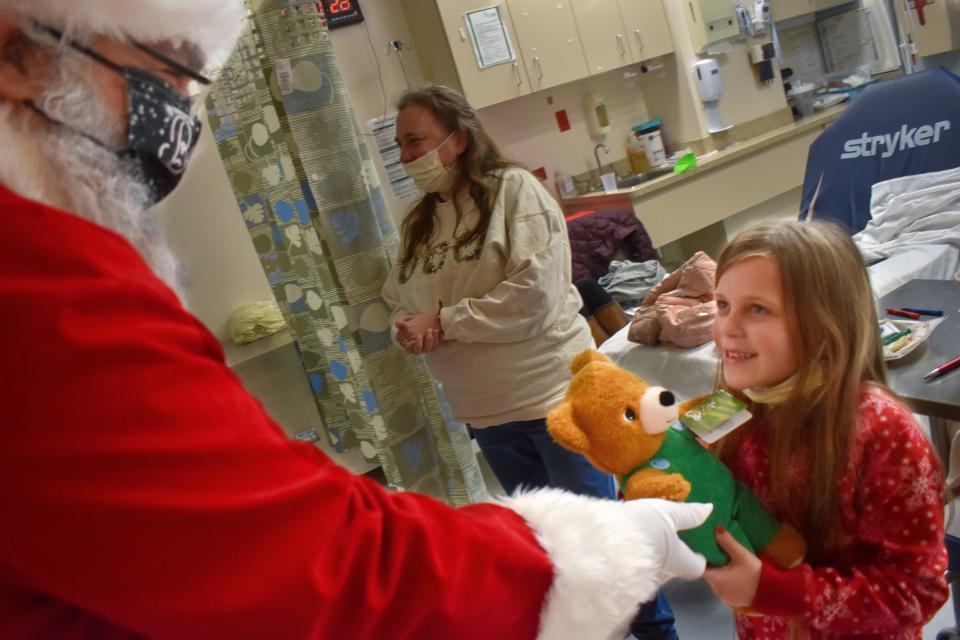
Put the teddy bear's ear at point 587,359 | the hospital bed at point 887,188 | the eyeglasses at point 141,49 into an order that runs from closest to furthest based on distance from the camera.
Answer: the eyeglasses at point 141,49
the teddy bear's ear at point 587,359
the hospital bed at point 887,188

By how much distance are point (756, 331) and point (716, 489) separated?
0.25 m

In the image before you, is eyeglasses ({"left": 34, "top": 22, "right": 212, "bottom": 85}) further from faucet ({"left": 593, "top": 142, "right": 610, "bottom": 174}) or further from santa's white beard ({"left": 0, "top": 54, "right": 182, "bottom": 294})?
faucet ({"left": 593, "top": 142, "right": 610, "bottom": 174})

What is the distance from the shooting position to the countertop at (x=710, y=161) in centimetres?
390

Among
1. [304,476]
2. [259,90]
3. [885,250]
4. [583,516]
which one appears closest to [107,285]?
[304,476]

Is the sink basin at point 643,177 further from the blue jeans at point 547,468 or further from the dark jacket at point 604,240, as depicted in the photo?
the blue jeans at point 547,468

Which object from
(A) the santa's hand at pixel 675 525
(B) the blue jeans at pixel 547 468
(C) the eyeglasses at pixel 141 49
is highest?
(C) the eyeglasses at pixel 141 49

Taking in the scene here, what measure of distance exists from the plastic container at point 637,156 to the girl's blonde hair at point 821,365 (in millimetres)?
3611

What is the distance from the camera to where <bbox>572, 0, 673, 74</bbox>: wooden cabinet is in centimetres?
410

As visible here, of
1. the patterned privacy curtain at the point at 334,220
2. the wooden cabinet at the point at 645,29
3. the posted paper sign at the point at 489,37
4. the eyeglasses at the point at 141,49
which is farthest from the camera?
the wooden cabinet at the point at 645,29

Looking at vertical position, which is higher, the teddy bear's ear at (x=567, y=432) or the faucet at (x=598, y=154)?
the faucet at (x=598, y=154)

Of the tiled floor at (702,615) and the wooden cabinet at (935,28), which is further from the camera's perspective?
the wooden cabinet at (935,28)

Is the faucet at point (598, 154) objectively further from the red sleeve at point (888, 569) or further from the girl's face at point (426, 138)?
the red sleeve at point (888, 569)

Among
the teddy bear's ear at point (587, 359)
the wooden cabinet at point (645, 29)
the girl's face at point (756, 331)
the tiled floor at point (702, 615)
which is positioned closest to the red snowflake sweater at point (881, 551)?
the girl's face at point (756, 331)

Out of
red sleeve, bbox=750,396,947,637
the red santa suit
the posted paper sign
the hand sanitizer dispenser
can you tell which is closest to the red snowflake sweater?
red sleeve, bbox=750,396,947,637
